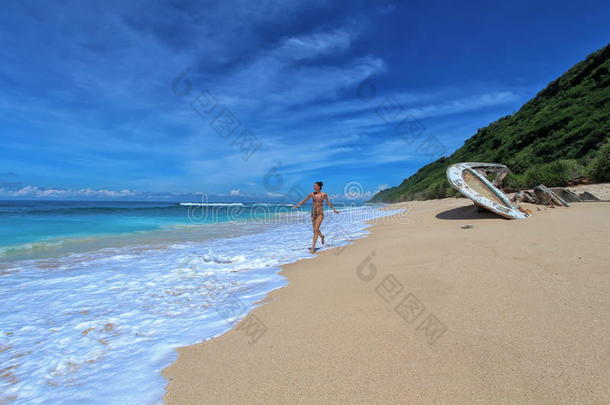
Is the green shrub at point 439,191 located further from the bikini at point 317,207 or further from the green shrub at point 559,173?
the bikini at point 317,207

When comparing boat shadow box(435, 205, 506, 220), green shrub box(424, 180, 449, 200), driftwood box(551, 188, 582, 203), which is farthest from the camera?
green shrub box(424, 180, 449, 200)

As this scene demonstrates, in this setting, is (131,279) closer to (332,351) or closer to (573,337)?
(332,351)

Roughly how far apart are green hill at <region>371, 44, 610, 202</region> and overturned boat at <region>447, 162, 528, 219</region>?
609 cm

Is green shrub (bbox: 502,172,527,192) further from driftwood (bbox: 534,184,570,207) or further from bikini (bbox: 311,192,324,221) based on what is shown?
bikini (bbox: 311,192,324,221)

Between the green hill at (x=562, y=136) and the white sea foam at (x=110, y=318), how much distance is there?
16161 millimetres

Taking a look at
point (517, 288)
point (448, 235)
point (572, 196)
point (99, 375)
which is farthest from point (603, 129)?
point (99, 375)

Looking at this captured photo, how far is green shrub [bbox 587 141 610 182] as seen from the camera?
11970mm

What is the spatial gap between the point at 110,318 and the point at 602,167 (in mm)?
17804

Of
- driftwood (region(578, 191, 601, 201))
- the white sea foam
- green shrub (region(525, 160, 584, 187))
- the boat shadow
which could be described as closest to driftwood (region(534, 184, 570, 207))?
driftwood (region(578, 191, 601, 201))

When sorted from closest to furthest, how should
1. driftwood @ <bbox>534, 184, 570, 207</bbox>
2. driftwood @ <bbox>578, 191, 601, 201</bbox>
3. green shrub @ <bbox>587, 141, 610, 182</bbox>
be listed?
driftwood @ <bbox>534, 184, 570, 207</bbox>, driftwood @ <bbox>578, 191, 601, 201</bbox>, green shrub @ <bbox>587, 141, 610, 182</bbox>

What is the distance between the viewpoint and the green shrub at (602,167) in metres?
12.0

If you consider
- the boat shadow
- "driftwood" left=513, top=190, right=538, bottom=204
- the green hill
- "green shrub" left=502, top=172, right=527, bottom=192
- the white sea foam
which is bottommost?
the white sea foam

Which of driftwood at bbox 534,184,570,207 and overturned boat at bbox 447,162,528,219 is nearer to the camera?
overturned boat at bbox 447,162,528,219

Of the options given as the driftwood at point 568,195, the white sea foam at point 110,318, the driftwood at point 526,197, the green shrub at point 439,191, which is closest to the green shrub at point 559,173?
the driftwood at point 568,195
